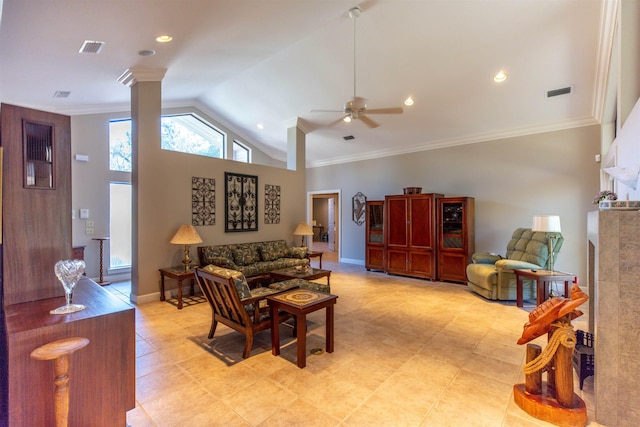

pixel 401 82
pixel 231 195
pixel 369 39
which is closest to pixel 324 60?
pixel 369 39

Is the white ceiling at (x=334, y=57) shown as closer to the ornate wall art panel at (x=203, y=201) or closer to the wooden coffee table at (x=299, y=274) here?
Answer: the ornate wall art panel at (x=203, y=201)

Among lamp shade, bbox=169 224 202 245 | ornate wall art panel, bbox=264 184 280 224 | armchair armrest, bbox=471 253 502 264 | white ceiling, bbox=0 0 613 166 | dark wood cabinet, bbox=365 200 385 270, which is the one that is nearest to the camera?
white ceiling, bbox=0 0 613 166

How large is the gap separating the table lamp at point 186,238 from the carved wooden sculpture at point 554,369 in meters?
4.24

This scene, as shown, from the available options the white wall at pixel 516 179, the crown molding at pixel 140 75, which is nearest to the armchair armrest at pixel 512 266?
the white wall at pixel 516 179

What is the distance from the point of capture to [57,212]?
6.23 ft

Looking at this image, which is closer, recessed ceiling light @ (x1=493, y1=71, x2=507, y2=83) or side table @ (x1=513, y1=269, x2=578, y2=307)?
side table @ (x1=513, y1=269, x2=578, y2=307)

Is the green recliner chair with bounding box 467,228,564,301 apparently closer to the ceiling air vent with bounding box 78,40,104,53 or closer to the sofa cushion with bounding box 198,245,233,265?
the sofa cushion with bounding box 198,245,233,265

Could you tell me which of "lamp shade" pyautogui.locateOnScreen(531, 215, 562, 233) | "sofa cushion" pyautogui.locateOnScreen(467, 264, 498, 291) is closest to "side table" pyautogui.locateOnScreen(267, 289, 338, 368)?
"sofa cushion" pyautogui.locateOnScreen(467, 264, 498, 291)

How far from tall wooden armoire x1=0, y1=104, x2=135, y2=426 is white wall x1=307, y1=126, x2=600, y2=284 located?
20.8 feet

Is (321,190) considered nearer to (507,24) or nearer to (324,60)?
(324,60)

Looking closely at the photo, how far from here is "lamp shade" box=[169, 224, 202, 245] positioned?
14.9 ft

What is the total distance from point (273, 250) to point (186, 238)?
70.0 inches

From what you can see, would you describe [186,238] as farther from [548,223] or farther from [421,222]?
[548,223]

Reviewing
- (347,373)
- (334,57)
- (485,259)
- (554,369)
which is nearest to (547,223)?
(485,259)
